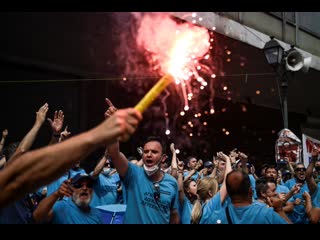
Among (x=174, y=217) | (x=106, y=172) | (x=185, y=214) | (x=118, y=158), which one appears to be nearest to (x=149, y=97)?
(x=118, y=158)

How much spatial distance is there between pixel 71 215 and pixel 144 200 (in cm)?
67

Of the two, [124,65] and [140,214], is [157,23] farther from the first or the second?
[140,214]

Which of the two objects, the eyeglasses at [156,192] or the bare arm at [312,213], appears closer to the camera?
the eyeglasses at [156,192]

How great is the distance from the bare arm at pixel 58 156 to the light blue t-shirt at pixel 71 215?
7.18ft

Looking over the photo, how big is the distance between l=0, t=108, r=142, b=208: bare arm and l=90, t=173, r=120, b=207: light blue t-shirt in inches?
151

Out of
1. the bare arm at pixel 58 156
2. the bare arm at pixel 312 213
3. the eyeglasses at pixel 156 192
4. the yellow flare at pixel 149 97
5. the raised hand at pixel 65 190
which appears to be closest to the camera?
the bare arm at pixel 58 156

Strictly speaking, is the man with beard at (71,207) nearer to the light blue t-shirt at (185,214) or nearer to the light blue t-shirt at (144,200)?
the light blue t-shirt at (144,200)

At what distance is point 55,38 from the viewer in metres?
9.48

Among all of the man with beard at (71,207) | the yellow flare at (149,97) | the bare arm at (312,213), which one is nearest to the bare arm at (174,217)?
the man with beard at (71,207)

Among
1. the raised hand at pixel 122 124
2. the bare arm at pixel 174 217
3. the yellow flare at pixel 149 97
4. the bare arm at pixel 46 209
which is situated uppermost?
the yellow flare at pixel 149 97

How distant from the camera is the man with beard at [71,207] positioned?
374cm

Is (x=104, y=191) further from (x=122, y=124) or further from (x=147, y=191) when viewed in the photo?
(x=122, y=124)

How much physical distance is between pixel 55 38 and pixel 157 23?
2397 mm

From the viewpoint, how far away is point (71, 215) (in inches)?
159
